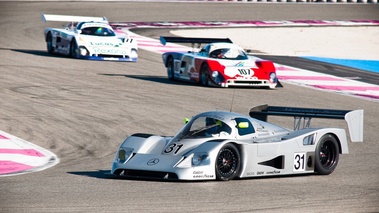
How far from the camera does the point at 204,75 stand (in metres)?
22.5

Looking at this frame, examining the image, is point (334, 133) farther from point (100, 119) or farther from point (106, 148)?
point (100, 119)

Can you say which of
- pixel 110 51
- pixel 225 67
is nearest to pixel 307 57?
pixel 110 51

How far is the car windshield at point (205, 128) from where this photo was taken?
12047mm

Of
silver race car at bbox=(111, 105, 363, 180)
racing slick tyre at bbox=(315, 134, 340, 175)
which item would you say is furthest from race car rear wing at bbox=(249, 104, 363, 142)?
racing slick tyre at bbox=(315, 134, 340, 175)

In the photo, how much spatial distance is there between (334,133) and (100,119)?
5783 mm

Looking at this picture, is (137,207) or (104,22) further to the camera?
(104,22)

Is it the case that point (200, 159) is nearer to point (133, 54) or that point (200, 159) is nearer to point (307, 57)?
point (133, 54)

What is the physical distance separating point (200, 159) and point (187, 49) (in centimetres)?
1842

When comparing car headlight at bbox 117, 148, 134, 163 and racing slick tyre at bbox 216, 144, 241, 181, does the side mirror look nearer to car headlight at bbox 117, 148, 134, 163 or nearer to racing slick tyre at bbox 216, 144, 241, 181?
racing slick tyre at bbox 216, 144, 241, 181

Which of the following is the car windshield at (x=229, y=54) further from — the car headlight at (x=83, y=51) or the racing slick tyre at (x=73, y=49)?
the racing slick tyre at (x=73, y=49)

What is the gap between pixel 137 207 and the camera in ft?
30.8

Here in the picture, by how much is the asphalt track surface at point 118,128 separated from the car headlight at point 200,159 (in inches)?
14.2

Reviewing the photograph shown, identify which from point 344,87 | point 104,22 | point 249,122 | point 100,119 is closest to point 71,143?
point 100,119

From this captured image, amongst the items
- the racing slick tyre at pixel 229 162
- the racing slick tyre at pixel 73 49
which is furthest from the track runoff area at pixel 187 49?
the racing slick tyre at pixel 73 49
